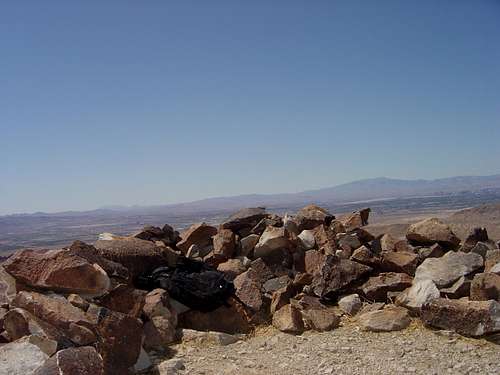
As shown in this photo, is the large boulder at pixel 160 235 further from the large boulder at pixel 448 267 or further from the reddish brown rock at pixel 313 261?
the large boulder at pixel 448 267

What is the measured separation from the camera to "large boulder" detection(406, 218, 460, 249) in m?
10.1

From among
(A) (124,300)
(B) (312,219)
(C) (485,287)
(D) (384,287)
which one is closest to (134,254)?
(A) (124,300)

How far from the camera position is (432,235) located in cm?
1026

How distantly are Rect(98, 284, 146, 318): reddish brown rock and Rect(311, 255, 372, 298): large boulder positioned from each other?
10.7 ft

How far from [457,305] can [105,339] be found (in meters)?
5.05

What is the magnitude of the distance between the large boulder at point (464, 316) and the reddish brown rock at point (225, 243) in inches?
171

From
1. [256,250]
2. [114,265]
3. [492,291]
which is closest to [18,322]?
[114,265]

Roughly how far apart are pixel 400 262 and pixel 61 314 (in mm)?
6173

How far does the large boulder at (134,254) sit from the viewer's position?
886 centimetres

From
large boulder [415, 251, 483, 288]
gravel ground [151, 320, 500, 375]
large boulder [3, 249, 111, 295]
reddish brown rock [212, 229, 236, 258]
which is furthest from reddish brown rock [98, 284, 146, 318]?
large boulder [415, 251, 483, 288]

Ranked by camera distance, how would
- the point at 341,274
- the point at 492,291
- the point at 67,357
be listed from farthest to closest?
1. the point at 341,274
2. the point at 492,291
3. the point at 67,357

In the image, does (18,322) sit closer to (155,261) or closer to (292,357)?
(155,261)

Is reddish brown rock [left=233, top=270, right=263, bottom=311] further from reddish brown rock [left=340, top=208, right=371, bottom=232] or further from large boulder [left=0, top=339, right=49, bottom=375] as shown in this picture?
large boulder [left=0, top=339, right=49, bottom=375]

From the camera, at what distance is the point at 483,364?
626 centimetres
